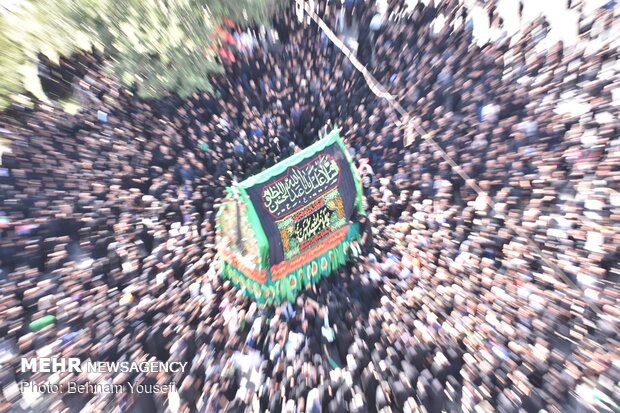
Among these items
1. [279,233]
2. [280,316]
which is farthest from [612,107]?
[280,316]

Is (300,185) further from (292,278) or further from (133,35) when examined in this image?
A: (133,35)

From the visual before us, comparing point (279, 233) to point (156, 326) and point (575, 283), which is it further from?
point (575, 283)

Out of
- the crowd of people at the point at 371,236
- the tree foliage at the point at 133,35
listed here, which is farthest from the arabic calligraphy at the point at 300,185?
the tree foliage at the point at 133,35

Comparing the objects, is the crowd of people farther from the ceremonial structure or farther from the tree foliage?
the tree foliage

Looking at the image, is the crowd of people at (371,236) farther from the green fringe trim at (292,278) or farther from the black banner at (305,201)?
the black banner at (305,201)

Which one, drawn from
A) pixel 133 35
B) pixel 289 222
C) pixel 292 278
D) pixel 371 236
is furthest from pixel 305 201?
pixel 133 35

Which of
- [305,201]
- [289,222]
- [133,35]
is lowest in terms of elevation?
[289,222]
